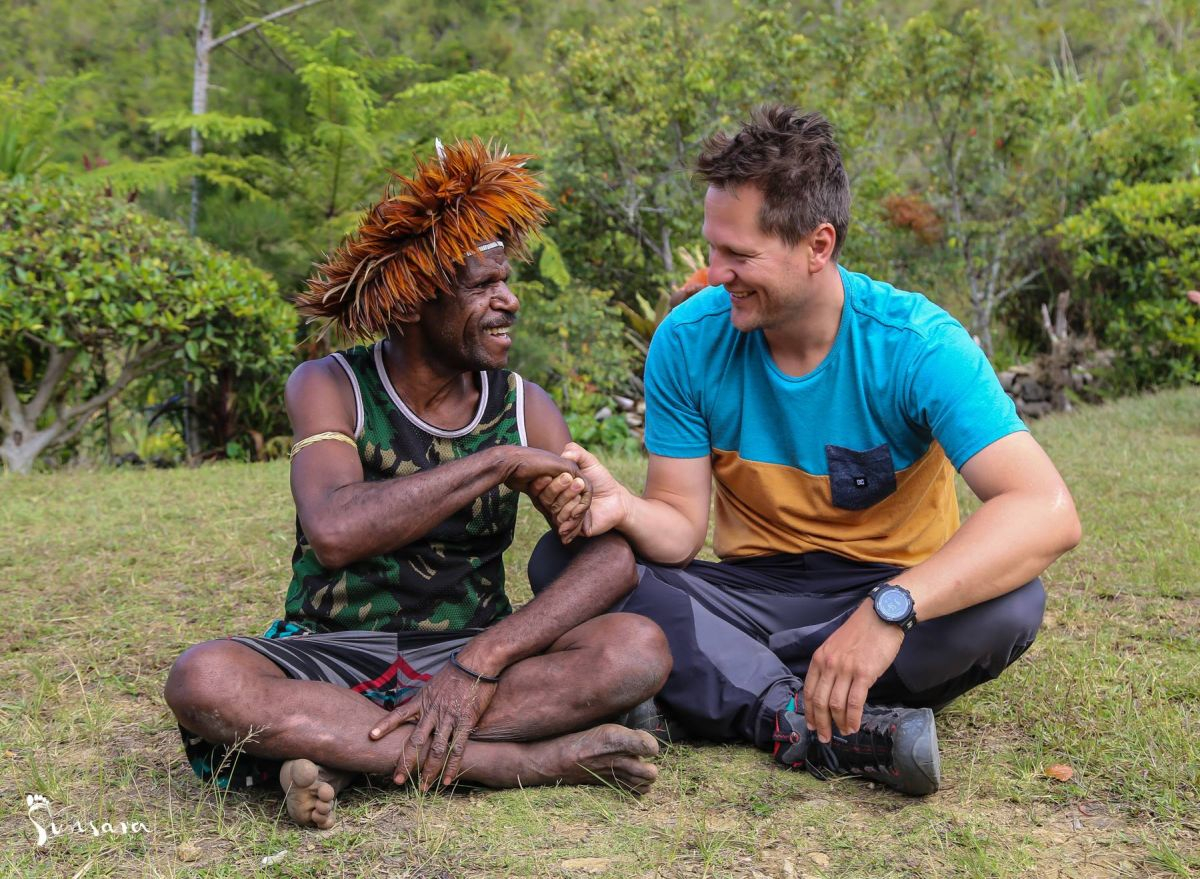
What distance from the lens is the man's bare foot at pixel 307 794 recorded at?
2.65 metres

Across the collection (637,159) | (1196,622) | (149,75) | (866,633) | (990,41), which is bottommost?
(1196,622)

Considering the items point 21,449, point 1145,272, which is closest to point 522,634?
point 21,449

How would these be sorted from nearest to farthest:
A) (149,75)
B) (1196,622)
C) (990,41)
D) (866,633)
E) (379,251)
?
(866,633) → (379,251) → (1196,622) → (990,41) → (149,75)

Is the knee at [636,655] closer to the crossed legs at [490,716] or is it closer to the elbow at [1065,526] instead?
the crossed legs at [490,716]

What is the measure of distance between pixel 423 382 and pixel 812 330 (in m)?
1.14

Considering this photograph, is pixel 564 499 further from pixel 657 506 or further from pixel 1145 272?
pixel 1145 272

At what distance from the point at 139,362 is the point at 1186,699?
Result: 19.8ft

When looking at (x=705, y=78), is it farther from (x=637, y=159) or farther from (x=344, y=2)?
(x=344, y=2)

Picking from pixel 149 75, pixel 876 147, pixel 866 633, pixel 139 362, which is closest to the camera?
pixel 866 633

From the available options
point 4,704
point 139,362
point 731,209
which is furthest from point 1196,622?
point 139,362

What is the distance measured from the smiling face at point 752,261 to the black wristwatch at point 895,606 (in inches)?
35.5

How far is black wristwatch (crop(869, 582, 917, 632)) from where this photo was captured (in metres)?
2.83

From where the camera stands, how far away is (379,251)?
130 inches

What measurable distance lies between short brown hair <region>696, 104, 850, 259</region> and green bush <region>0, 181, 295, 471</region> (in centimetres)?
448
